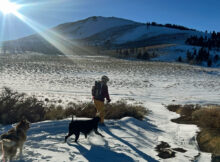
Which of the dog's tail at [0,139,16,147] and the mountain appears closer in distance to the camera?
the dog's tail at [0,139,16,147]

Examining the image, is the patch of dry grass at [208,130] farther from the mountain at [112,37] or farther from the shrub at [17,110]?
the mountain at [112,37]

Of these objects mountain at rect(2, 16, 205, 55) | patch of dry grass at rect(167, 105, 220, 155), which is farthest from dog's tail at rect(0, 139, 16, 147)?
mountain at rect(2, 16, 205, 55)

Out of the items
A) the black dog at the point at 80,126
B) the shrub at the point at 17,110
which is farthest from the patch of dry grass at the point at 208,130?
the shrub at the point at 17,110

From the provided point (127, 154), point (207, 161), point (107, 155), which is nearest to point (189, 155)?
point (207, 161)

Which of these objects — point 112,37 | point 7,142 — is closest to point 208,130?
point 7,142

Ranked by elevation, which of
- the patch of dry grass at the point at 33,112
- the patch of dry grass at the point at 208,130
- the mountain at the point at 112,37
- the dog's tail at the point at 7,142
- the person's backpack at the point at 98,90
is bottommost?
the patch of dry grass at the point at 208,130

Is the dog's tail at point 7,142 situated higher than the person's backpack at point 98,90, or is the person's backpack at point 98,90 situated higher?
the person's backpack at point 98,90

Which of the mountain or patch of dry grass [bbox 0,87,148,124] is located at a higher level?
the mountain

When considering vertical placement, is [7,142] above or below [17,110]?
above

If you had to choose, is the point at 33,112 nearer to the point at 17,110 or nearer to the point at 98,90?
the point at 17,110

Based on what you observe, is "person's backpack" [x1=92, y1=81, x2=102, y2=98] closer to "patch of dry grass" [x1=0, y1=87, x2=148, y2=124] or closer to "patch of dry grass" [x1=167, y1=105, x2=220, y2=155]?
"patch of dry grass" [x1=0, y1=87, x2=148, y2=124]

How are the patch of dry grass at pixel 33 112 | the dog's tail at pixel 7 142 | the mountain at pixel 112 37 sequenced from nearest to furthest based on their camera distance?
the dog's tail at pixel 7 142
the patch of dry grass at pixel 33 112
the mountain at pixel 112 37

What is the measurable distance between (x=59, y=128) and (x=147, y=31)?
159 meters

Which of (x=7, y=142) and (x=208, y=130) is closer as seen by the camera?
(x=7, y=142)
